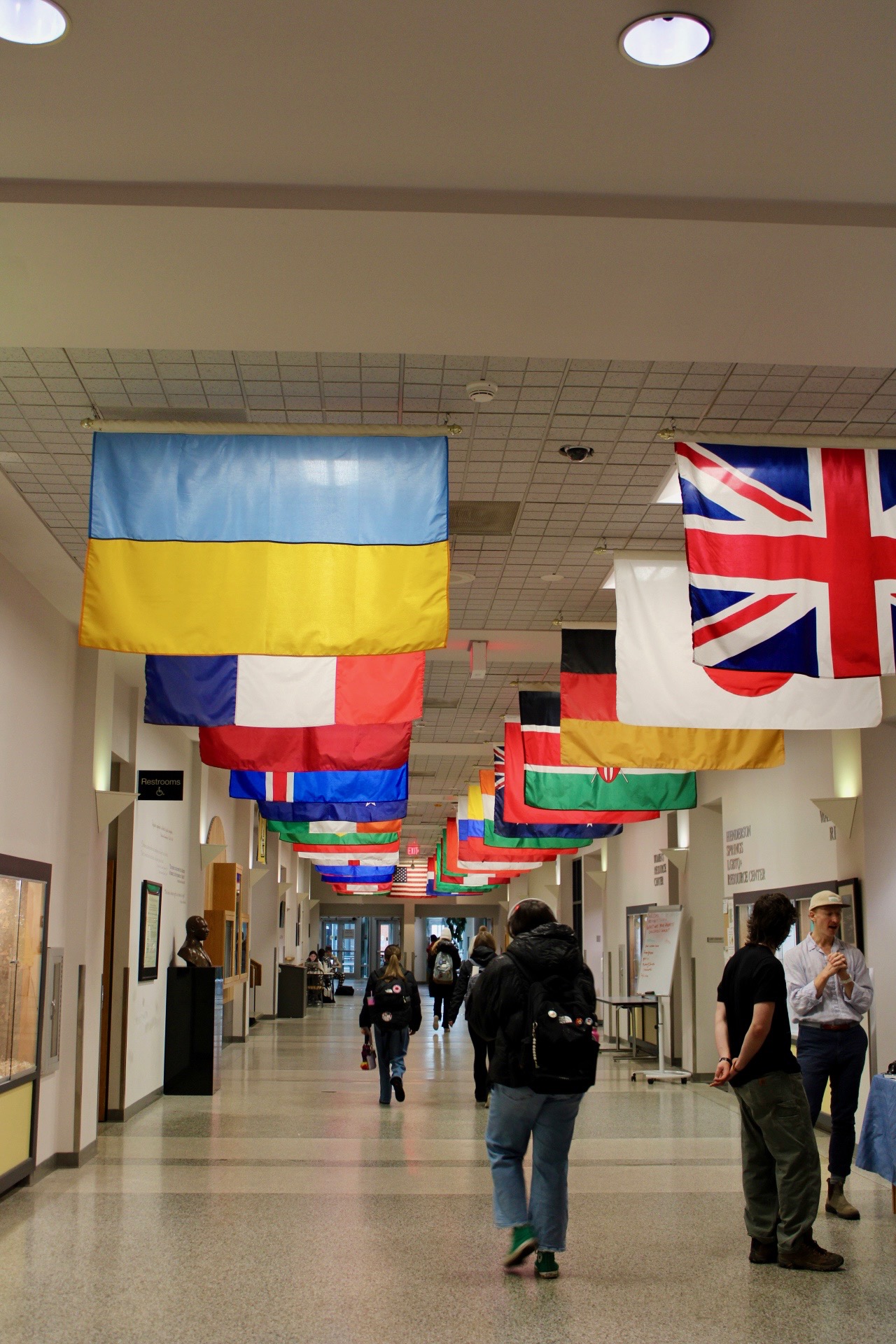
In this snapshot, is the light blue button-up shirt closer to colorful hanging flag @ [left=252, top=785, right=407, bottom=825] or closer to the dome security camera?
the dome security camera

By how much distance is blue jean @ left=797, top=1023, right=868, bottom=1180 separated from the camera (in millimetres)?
7137

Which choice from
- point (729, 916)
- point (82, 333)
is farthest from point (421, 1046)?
point (82, 333)

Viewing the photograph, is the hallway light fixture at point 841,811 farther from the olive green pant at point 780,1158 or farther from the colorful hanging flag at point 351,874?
the colorful hanging flag at point 351,874

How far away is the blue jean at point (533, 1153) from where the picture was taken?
5520mm

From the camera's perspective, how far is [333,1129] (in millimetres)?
10375

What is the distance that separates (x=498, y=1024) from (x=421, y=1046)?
46.1 feet

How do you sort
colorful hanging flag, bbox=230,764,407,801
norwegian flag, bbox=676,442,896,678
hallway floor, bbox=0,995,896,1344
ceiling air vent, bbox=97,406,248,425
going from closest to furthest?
hallway floor, bbox=0,995,896,1344 → norwegian flag, bbox=676,442,896,678 → ceiling air vent, bbox=97,406,248,425 → colorful hanging flag, bbox=230,764,407,801

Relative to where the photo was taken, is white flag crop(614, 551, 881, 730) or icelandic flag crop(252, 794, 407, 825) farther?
icelandic flag crop(252, 794, 407, 825)

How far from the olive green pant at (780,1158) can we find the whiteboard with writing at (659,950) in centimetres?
928

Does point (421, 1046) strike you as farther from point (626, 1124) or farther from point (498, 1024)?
point (498, 1024)

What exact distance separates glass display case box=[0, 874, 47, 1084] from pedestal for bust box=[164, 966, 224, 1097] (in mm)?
4807

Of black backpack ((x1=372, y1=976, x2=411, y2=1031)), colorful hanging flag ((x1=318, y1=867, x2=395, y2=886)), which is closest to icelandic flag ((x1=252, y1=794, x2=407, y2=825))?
black backpack ((x1=372, y1=976, x2=411, y2=1031))

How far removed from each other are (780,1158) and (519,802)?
21.4ft

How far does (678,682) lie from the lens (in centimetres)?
705
